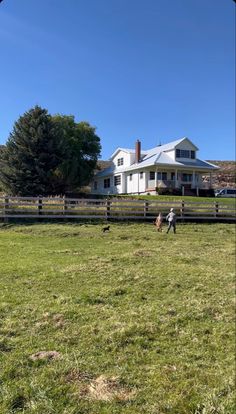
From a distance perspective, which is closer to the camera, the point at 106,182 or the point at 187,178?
the point at 187,178

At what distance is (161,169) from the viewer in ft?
124

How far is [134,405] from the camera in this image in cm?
356

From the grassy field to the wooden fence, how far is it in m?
7.27

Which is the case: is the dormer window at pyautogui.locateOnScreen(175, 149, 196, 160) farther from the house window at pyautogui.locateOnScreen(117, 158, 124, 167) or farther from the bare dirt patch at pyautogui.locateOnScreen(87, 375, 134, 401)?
the bare dirt patch at pyautogui.locateOnScreen(87, 375, 134, 401)

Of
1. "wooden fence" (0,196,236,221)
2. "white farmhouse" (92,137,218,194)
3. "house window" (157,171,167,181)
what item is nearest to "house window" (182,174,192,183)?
"white farmhouse" (92,137,218,194)

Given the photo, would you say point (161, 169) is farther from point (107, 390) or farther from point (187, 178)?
point (107, 390)

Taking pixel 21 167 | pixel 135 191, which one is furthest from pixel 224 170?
pixel 21 167

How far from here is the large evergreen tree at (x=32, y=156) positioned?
30438 millimetres

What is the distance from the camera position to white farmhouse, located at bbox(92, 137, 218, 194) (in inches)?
1463

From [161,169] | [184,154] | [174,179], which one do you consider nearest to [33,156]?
[161,169]

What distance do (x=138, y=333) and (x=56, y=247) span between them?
660 centimetres

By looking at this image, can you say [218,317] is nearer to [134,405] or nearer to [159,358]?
[159,358]

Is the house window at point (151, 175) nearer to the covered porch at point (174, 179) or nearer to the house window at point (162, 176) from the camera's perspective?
the covered porch at point (174, 179)

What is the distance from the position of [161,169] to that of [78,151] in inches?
357
